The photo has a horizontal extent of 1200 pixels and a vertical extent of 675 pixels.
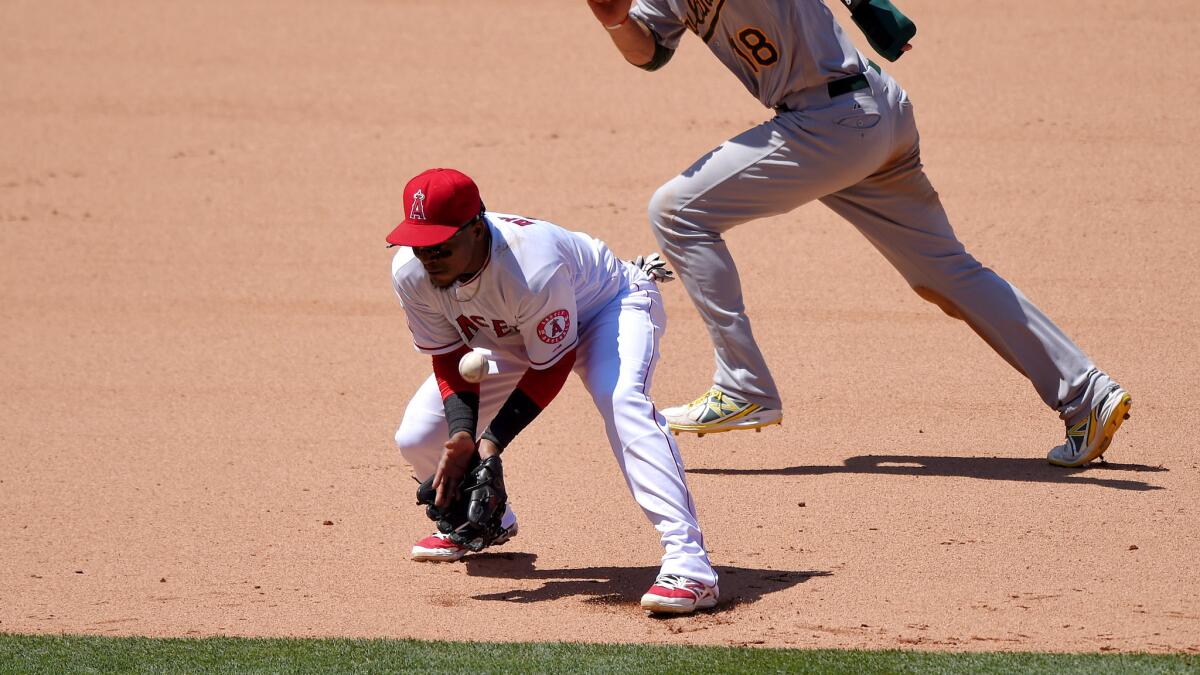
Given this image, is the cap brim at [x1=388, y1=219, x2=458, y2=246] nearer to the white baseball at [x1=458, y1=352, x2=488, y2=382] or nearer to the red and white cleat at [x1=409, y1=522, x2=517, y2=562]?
the white baseball at [x1=458, y1=352, x2=488, y2=382]

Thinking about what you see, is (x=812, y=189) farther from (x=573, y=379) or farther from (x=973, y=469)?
(x=573, y=379)

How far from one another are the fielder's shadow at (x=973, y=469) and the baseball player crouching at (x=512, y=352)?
130 cm

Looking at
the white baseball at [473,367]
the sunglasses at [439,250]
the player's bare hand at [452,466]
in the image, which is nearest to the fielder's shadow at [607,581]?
the player's bare hand at [452,466]

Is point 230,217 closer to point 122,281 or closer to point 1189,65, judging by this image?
point 122,281

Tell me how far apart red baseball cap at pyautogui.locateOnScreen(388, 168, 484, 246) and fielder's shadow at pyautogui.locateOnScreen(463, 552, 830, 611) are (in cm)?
131

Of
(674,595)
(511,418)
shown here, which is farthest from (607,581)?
(511,418)

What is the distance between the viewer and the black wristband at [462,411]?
4.91 m

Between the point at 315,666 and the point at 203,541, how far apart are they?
1.49 m

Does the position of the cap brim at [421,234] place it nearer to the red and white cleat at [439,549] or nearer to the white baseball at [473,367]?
the white baseball at [473,367]

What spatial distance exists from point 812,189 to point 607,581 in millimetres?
1768

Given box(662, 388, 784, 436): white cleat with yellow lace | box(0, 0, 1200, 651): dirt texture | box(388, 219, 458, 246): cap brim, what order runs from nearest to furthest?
box(388, 219, 458, 246): cap brim < box(0, 0, 1200, 651): dirt texture < box(662, 388, 784, 436): white cleat with yellow lace

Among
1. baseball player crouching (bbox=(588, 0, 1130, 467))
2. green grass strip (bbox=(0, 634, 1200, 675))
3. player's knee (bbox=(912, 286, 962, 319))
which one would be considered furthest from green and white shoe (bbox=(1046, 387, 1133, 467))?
green grass strip (bbox=(0, 634, 1200, 675))

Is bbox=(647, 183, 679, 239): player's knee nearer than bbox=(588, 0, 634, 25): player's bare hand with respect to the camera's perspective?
No

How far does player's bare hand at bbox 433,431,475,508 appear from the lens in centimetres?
481
